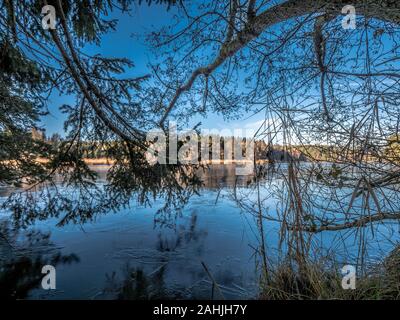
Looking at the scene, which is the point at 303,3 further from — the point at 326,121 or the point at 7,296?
the point at 7,296

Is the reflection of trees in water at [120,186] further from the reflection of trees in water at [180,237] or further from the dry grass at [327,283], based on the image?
the dry grass at [327,283]

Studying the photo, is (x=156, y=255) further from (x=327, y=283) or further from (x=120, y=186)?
(x=327, y=283)

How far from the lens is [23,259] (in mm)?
3803

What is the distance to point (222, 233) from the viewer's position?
5.20m

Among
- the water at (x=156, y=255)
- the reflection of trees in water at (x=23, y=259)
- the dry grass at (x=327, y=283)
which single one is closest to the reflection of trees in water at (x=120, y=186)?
the reflection of trees in water at (x=23, y=259)

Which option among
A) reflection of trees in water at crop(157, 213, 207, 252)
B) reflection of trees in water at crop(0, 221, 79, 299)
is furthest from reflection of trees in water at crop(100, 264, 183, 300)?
reflection of trees in water at crop(0, 221, 79, 299)

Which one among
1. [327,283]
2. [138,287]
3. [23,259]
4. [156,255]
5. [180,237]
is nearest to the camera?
[327,283]

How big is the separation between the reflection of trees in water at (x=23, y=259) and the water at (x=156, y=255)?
0.06m

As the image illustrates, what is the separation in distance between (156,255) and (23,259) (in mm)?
2204

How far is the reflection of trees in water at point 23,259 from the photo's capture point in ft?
10.3

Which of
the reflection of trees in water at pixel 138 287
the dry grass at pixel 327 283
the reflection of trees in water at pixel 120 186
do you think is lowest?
the reflection of trees in water at pixel 138 287

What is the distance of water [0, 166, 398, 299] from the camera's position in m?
3.05

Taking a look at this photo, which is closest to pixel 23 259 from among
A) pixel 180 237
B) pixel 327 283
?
pixel 180 237
